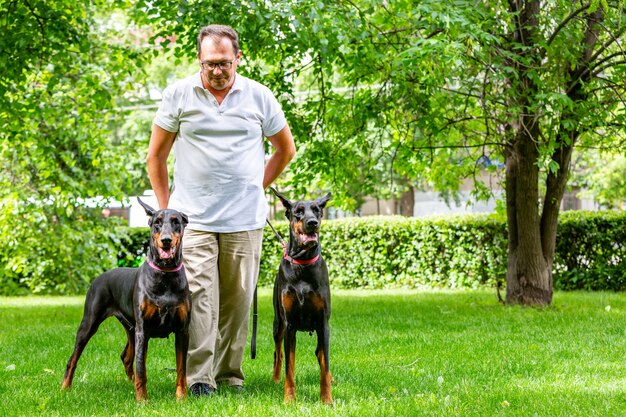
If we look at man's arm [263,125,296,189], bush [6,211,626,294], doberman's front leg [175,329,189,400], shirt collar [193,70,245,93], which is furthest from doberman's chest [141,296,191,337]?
bush [6,211,626,294]

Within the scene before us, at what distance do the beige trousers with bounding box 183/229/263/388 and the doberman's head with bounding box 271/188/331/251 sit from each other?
626 mm

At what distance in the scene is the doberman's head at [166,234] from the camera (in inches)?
188

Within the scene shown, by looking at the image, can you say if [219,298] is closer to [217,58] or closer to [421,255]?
[217,58]

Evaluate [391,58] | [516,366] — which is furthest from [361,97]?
[516,366]

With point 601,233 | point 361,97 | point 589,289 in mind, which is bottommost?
point 589,289

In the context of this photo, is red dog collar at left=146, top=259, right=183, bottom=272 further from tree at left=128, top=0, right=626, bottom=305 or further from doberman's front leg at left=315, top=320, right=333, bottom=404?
tree at left=128, top=0, right=626, bottom=305

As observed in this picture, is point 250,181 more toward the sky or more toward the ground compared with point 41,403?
more toward the sky

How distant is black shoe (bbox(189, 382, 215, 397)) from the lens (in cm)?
534

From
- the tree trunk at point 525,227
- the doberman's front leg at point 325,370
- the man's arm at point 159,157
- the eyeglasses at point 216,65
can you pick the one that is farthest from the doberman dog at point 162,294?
the tree trunk at point 525,227

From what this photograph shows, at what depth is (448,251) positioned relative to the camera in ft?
56.0

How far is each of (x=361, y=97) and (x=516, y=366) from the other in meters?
5.63

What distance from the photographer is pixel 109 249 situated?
1794cm

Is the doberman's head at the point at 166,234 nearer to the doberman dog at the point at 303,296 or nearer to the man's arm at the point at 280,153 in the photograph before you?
the doberman dog at the point at 303,296

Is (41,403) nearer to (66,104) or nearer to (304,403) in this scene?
(304,403)
